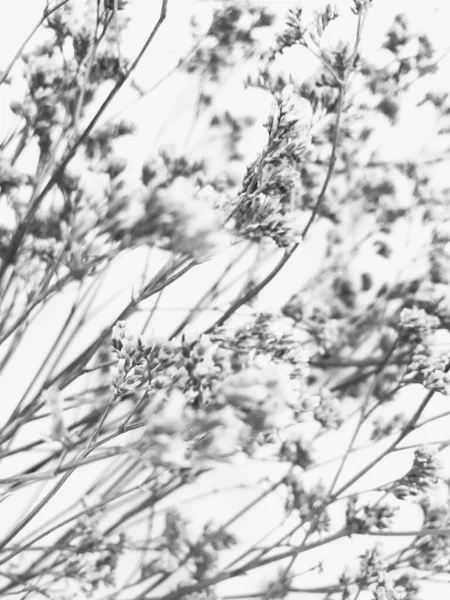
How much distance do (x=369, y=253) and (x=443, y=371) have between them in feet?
3.20

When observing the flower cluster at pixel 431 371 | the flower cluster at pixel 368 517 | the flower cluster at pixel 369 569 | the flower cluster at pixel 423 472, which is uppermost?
the flower cluster at pixel 431 371

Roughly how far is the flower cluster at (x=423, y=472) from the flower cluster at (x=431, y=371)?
76mm

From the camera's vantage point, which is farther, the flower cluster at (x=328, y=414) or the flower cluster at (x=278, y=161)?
the flower cluster at (x=328, y=414)

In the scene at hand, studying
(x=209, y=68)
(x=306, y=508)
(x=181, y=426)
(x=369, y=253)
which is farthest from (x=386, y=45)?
(x=181, y=426)

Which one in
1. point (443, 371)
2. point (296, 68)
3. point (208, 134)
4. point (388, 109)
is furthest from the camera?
point (296, 68)

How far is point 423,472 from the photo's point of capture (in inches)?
29.1

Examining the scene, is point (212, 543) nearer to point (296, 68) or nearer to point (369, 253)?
point (369, 253)

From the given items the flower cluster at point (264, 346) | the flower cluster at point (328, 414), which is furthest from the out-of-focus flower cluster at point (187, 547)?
the flower cluster at point (264, 346)

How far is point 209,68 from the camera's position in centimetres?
121

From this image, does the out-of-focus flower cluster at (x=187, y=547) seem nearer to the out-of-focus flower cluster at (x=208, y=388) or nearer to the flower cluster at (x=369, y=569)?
the flower cluster at (x=369, y=569)

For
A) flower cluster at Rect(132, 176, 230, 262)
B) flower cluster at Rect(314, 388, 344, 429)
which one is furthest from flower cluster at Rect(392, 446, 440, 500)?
flower cluster at Rect(132, 176, 230, 262)

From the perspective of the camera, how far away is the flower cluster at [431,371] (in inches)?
28.8

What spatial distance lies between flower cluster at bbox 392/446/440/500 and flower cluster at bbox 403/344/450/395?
76mm

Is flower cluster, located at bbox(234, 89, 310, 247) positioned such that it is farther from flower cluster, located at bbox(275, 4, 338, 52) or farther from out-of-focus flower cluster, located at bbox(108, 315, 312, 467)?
flower cluster, located at bbox(275, 4, 338, 52)
